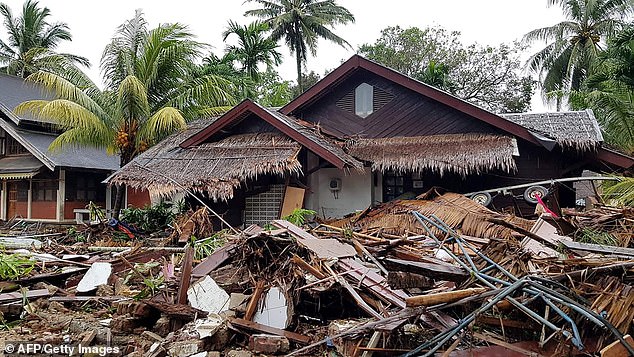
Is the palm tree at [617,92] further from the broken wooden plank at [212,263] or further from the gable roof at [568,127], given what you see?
the broken wooden plank at [212,263]

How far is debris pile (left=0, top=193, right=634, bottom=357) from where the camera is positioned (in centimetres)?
383

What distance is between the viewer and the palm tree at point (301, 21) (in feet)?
88.8

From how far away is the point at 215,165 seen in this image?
11445 mm

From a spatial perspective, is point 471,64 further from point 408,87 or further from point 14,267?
point 14,267

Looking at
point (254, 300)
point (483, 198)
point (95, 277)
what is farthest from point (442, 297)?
point (483, 198)

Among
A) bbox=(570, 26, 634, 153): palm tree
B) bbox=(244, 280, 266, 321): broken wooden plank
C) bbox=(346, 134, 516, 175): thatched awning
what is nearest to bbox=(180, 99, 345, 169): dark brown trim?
bbox=(346, 134, 516, 175): thatched awning

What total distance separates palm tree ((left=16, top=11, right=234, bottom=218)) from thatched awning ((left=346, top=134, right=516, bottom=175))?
5.85 m

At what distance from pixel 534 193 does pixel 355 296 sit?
6868 mm

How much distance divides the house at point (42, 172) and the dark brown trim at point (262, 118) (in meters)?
7.95

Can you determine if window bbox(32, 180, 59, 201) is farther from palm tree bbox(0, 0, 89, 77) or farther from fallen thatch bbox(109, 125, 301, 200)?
palm tree bbox(0, 0, 89, 77)

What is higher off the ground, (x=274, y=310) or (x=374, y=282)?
(x=374, y=282)

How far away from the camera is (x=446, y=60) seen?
2648 centimetres

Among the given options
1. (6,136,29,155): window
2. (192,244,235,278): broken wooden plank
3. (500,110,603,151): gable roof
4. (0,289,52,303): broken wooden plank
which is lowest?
(0,289,52,303): broken wooden plank

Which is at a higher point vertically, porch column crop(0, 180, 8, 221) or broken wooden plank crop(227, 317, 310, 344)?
porch column crop(0, 180, 8, 221)
